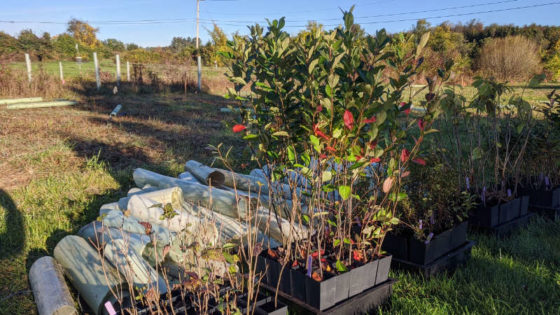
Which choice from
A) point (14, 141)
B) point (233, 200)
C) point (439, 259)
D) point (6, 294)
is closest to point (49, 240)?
point (6, 294)

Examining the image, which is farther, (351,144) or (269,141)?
(269,141)

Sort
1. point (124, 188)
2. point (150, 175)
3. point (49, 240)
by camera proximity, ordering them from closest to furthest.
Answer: point (49, 240) → point (150, 175) → point (124, 188)

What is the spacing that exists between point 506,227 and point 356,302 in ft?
6.46

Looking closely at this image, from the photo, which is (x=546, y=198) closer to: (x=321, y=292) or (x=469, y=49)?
(x=321, y=292)

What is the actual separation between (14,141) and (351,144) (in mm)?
6742

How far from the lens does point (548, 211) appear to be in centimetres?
382

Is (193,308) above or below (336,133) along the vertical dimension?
below

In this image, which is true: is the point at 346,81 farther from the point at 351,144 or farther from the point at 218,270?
the point at 218,270

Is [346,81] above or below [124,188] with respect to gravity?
above

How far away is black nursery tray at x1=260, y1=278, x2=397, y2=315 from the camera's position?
210 cm

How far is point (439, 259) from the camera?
2.70m

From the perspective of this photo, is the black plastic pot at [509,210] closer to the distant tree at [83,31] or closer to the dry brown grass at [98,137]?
the dry brown grass at [98,137]

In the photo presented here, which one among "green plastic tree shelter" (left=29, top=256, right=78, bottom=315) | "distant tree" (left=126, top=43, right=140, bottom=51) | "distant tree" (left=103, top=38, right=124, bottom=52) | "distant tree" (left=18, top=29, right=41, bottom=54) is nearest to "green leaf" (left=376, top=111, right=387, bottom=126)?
"green plastic tree shelter" (left=29, top=256, right=78, bottom=315)

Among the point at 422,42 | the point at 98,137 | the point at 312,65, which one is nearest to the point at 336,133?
the point at 312,65
